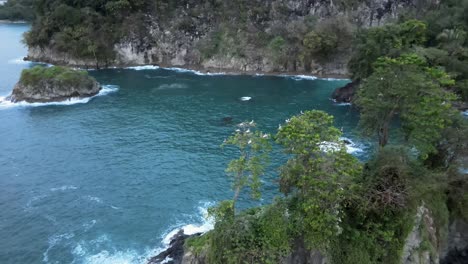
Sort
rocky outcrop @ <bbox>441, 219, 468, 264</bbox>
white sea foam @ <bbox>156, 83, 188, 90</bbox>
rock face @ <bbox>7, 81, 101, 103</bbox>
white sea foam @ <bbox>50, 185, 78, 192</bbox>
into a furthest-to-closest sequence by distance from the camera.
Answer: white sea foam @ <bbox>156, 83, 188, 90</bbox> < rock face @ <bbox>7, 81, 101, 103</bbox> < white sea foam @ <bbox>50, 185, 78, 192</bbox> < rocky outcrop @ <bbox>441, 219, 468, 264</bbox>

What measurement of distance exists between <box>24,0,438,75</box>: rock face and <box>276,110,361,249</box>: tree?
7566cm

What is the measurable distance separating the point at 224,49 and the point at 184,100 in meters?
32.0

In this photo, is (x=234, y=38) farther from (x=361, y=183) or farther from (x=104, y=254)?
(x=361, y=183)

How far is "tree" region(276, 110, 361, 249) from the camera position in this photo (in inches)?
917

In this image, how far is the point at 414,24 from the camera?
2709 inches

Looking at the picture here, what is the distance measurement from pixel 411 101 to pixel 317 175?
15.4m

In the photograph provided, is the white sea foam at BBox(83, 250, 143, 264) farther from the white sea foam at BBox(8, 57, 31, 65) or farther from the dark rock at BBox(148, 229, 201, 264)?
the white sea foam at BBox(8, 57, 31, 65)

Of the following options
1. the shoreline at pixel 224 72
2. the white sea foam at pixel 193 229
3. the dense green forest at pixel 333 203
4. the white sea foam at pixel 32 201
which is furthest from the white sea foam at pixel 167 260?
the shoreline at pixel 224 72

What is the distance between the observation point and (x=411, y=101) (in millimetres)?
33688

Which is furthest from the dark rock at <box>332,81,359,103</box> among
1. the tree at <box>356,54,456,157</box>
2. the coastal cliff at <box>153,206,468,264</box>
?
the coastal cliff at <box>153,206,468,264</box>

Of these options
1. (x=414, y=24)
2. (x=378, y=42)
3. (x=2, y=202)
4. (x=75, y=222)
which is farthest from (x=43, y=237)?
(x=414, y=24)

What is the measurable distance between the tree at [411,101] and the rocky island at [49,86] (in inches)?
2353

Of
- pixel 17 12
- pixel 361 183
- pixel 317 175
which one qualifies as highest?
pixel 17 12

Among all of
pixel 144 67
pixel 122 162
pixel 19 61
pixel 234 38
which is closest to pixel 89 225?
pixel 122 162
